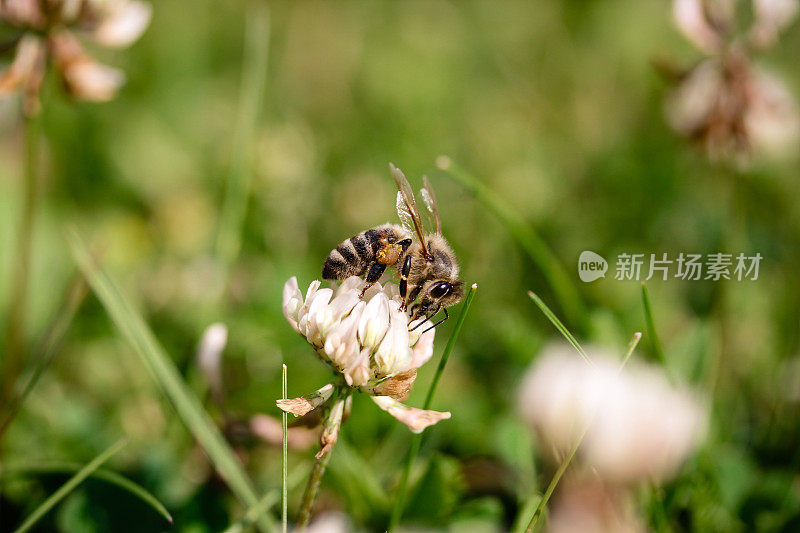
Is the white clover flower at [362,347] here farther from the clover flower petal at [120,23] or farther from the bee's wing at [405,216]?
the clover flower petal at [120,23]

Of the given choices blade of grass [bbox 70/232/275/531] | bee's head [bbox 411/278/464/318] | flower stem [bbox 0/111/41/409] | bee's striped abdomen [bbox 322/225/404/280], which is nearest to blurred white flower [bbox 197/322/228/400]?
blade of grass [bbox 70/232/275/531]

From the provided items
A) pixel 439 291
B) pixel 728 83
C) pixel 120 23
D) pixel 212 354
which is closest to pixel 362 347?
pixel 439 291

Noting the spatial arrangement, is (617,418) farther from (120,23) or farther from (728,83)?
(120,23)

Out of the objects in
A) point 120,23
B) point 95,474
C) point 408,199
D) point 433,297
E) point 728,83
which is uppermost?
point 728,83

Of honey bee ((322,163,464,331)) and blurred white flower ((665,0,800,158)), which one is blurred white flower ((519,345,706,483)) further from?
blurred white flower ((665,0,800,158))

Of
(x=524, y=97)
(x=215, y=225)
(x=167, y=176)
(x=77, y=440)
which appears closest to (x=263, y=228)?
(x=215, y=225)

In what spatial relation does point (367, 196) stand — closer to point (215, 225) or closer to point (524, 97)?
point (215, 225)
